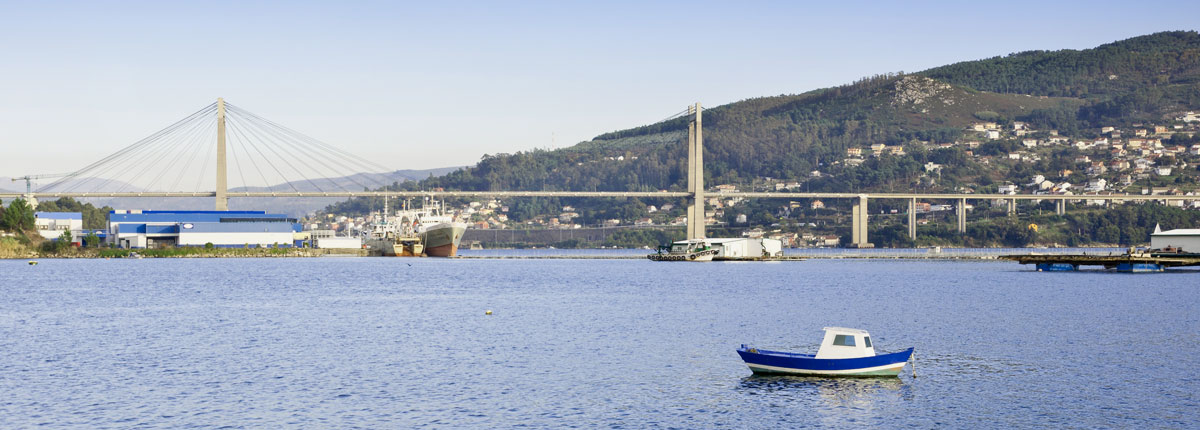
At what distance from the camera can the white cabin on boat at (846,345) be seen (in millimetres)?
29328

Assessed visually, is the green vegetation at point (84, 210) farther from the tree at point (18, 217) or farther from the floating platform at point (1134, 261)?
the floating platform at point (1134, 261)

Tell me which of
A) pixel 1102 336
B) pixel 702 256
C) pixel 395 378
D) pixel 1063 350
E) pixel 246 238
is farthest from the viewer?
pixel 246 238

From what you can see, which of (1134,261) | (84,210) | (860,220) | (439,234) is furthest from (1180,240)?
(84,210)

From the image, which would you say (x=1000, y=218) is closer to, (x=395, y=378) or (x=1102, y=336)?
(x=1102, y=336)

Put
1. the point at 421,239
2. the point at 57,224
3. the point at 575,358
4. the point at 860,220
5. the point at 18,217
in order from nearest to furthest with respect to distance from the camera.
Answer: the point at 575,358, the point at 18,217, the point at 57,224, the point at 421,239, the point at 860,220

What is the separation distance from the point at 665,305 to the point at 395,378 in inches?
1040

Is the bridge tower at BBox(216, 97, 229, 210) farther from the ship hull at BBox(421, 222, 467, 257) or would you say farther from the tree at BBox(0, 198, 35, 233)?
the ship hull at BBox(421, 222, 467, 257)

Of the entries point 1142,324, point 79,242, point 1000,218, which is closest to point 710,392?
point 1142,324

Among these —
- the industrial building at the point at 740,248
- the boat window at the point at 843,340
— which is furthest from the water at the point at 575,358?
the industrial building at the point at 740,248

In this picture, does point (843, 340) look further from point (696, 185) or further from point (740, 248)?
point (696, 185)

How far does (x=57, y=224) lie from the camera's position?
464ft

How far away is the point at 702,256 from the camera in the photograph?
122 meters

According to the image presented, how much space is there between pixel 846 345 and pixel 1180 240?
272ft

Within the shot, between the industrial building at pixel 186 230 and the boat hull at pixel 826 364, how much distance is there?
111361mm
